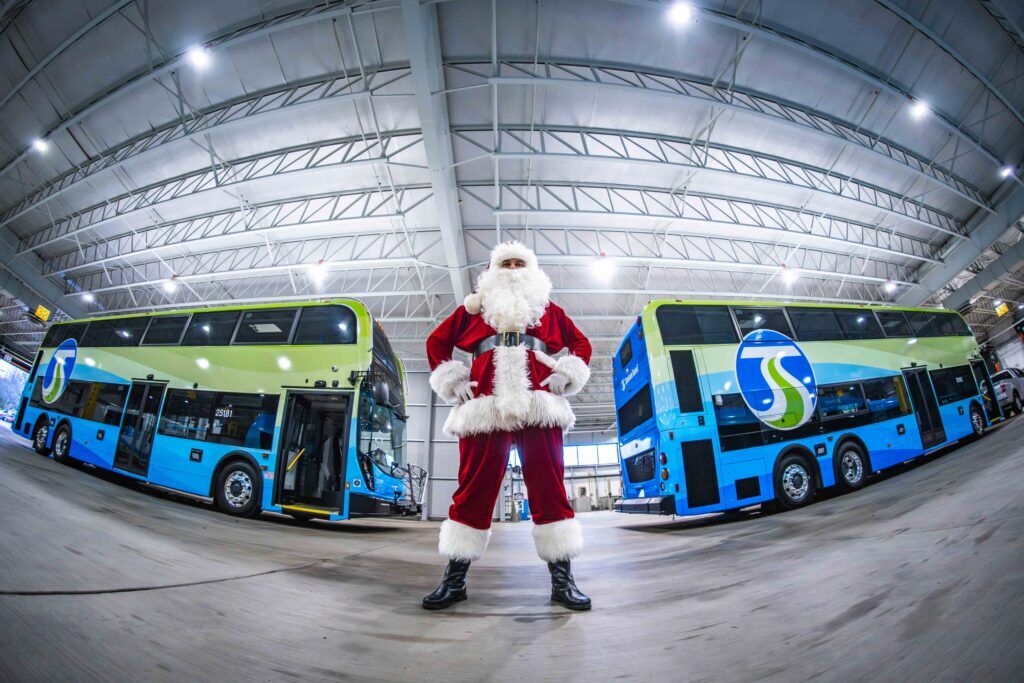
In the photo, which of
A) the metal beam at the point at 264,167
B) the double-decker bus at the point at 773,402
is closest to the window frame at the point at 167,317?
the metal beam at the point at 264,167

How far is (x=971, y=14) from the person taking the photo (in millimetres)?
7297

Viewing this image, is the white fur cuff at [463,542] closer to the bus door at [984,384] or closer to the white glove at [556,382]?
the white glove at [556,382]

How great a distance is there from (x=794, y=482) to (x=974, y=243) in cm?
1297

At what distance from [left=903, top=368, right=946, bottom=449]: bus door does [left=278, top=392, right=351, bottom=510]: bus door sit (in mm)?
9040

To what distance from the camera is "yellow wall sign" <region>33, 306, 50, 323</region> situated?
39.9ft

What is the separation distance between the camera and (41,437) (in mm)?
6121

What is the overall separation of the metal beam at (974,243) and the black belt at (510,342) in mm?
16084

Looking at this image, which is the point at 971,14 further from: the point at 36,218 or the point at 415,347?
the point at 36,218

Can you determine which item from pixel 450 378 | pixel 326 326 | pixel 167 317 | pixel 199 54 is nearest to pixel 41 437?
pixel 167 317

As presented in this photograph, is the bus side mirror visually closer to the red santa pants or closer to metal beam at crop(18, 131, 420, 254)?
the red santa pants

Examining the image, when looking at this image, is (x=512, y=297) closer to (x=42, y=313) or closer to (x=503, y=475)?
(x=503, y=475)

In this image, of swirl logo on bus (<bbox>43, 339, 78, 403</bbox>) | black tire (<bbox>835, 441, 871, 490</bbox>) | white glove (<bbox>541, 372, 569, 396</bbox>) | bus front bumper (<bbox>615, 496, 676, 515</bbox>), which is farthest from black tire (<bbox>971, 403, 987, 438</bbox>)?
swirl logo on bus (<bbox>43, 339, 78, 403</bbox>)

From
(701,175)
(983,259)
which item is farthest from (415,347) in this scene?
(983,259)

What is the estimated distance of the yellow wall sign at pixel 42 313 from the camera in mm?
12155
